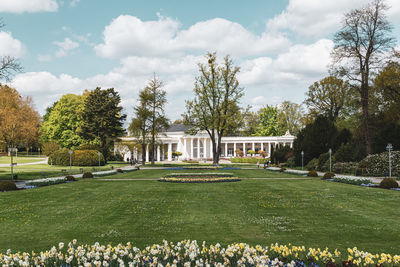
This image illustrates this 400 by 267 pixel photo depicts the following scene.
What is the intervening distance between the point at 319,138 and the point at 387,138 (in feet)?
28.5

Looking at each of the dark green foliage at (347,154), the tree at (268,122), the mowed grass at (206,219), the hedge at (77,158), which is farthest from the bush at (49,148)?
the tree at (268,122)

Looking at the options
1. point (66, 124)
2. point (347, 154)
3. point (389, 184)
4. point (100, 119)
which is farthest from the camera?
point (66, 124)

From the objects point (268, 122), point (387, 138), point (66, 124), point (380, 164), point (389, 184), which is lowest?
point (389, 184)

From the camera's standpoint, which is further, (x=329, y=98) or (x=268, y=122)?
(x=268, y=122)

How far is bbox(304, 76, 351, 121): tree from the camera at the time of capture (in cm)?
5062

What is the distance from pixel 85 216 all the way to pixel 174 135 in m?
72.6

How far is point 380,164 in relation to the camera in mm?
27125

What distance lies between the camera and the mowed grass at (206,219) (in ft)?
27.0

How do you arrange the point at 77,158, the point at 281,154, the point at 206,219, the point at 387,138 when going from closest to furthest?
the point at 206,219, the point at 387,138, the point at 77,158, the point at 281,154

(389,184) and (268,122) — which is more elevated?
(268,122)

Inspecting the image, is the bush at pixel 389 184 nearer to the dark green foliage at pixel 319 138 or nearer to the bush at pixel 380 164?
the bush at pixel 380 164

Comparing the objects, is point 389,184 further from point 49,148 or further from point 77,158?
point 49,148

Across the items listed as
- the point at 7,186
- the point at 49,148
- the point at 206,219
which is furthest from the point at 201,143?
the point at 206,219

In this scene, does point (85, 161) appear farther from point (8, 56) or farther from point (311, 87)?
point (311, 87)
